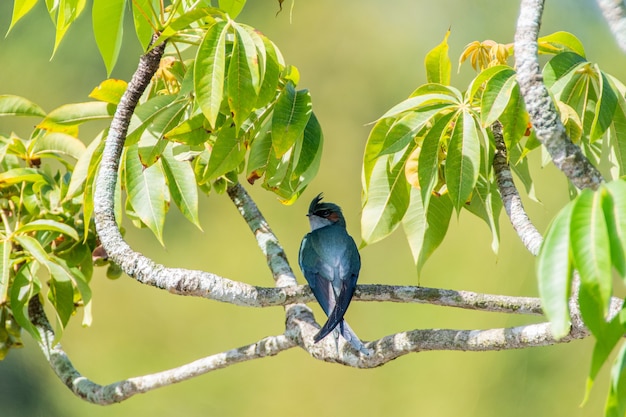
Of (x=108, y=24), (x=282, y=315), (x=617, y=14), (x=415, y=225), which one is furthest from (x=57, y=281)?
(x=282, y=315)

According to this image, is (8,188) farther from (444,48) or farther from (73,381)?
(444,48)

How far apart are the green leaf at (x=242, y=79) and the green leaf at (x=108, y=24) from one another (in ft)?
0.98

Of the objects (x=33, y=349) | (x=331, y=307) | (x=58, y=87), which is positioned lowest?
(x=33, y=349)

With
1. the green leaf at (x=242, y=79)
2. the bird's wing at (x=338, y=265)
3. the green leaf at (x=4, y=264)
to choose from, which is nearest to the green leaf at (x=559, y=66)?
the green leaf at (x=242, y=79)

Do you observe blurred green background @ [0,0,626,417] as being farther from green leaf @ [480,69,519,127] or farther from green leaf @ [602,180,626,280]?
green leaf @ [602,180,626,280]

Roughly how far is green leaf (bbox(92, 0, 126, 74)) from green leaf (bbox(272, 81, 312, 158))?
425mm

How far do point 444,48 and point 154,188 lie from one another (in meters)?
0.91

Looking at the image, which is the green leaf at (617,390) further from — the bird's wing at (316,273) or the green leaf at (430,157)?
the bird's wing at (316,273)

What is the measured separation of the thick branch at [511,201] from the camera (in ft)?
6.26

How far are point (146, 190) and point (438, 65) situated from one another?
35.2 inches

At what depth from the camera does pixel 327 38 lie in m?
8.59

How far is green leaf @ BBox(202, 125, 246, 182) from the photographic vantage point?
192 cm

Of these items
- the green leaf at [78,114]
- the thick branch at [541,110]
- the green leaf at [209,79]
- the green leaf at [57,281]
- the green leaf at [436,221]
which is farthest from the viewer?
the green leaf at [78,114]

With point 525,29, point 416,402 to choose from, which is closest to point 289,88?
point 525,29
